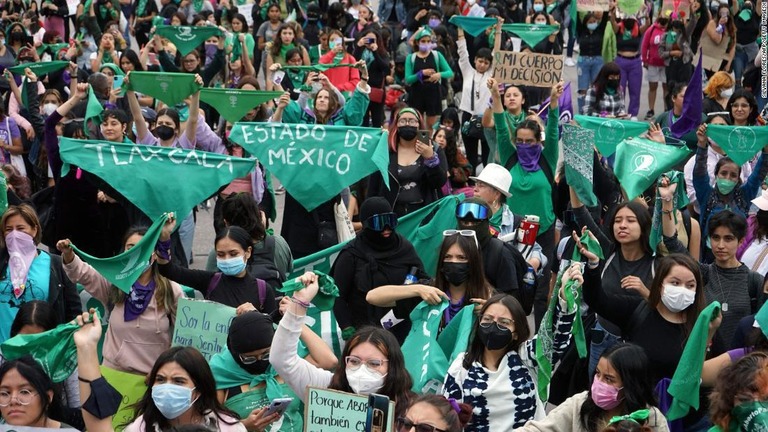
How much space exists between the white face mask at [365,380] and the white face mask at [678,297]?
159cm

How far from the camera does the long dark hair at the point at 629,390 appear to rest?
5.63 meters

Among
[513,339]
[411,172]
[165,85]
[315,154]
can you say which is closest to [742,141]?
[411,172]

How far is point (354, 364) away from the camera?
577 centimetres

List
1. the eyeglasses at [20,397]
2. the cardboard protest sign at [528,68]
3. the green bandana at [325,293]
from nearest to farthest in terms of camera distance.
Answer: the eyeglasses at [20,397]
the green bandana at [325,293]
the cardboard protest sign at [528,68]

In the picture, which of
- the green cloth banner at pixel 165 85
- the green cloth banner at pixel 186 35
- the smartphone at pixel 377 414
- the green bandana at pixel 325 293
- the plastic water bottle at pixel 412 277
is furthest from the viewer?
the green cloth banner at pixel 186 35

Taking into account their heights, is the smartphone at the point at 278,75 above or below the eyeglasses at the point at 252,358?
below

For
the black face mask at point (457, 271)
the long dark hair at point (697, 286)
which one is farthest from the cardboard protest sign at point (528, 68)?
the long dark hair at point (697, 286)

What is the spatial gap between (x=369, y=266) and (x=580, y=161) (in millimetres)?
1853

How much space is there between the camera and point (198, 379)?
5613mm

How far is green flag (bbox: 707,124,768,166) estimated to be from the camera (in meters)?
9.43

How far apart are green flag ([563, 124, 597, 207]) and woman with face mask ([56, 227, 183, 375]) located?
2.63m

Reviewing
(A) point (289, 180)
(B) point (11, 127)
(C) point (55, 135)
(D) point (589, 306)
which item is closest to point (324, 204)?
(A) point (289, 180)

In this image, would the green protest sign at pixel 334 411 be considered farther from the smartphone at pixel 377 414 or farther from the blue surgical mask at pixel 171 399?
the blue surgical mask at pixel 171 399

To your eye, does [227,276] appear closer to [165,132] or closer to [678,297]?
[678,297]
